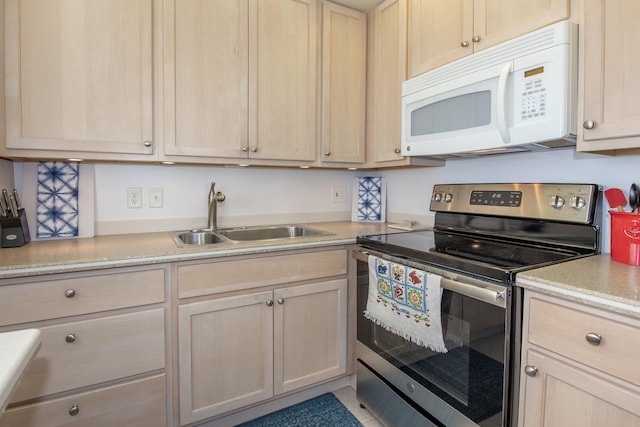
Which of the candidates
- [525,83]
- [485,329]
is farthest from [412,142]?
[485,329]

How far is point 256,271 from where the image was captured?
1.59 meters

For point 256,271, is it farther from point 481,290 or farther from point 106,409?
point 481,290

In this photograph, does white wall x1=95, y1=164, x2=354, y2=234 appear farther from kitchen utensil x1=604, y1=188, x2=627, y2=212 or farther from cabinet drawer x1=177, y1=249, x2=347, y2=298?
kitchen utensil x1=604, y1=188, x2=627, y2=212

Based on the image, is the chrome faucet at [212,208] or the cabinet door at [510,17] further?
the chrome faucet at [212,208]

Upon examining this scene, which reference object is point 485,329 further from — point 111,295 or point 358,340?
point 111,295

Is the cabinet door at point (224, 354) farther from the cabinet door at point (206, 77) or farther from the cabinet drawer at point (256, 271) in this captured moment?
the cabinet door at point (206, 77)

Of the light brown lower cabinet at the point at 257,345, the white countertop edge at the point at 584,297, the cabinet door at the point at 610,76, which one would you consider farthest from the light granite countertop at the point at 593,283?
the light brown lower cabinet at the point at 257,345

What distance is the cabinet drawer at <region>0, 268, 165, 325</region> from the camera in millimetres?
1165

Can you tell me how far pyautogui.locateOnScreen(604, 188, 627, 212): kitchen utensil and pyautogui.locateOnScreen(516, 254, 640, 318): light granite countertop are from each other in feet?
0.76

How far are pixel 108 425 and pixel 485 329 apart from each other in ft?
4.67

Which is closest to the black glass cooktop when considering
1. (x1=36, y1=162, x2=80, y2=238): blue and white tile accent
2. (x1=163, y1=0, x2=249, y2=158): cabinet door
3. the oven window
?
the oven window

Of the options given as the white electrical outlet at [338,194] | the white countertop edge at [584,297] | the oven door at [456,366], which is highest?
the white electrical outlet at [338,194]

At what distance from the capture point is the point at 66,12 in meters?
1.46

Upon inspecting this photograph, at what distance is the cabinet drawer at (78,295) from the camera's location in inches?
45.9
